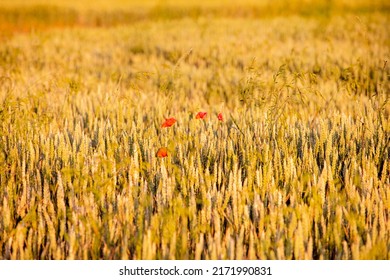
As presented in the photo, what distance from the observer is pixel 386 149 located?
2270 millimetres

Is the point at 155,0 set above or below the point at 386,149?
above

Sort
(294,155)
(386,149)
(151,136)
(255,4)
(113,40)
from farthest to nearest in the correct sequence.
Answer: (255,4) < (113,40) < (151,136) < (386,149) < (294,155)

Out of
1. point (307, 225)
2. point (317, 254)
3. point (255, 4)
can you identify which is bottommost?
point (317, 254)

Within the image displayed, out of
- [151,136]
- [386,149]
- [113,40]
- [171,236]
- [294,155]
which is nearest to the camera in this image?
[171,236]

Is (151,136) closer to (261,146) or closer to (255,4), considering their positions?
(261,146)

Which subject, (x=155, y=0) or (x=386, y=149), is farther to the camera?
(x=155, y=0)

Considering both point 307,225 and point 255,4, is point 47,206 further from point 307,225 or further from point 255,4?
point 255,4

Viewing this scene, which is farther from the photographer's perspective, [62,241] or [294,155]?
[294,155]

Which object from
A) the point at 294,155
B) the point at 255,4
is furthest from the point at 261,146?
the point at 255,4

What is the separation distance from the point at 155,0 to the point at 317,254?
13.7m

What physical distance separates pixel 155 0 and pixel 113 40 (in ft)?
23.0

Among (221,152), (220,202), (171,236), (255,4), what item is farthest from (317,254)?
(255,4)

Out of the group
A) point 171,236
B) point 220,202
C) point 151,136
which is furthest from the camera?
point 151,136

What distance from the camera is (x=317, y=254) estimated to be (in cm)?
158
